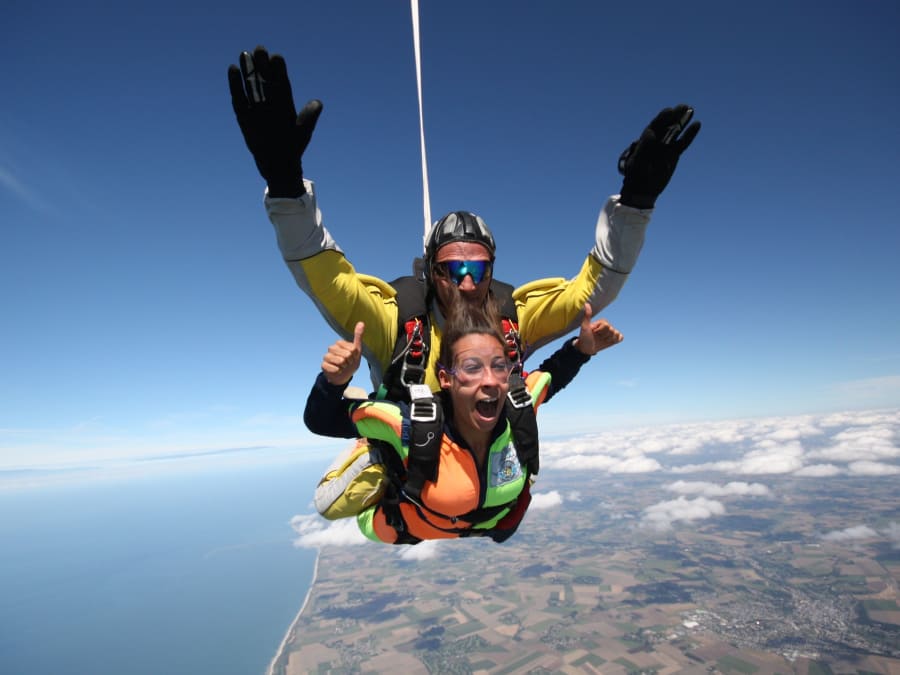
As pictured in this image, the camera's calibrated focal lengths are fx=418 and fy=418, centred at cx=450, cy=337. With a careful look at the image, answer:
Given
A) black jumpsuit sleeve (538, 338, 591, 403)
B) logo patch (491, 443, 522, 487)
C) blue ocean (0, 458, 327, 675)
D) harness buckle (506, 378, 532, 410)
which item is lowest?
blue ocean (0, 458, 327, 675)

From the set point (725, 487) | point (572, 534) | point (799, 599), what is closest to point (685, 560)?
point (799, 599)

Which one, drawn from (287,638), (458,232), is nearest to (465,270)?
(458,232)

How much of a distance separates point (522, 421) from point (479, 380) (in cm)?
32

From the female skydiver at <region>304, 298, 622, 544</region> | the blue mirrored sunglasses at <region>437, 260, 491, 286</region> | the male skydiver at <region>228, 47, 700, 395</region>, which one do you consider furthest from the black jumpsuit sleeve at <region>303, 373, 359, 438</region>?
the blue mirrored sunglasses at <region>437, 260, 491, 286</region>

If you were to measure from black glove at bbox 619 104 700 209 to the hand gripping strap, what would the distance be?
3.27 feet

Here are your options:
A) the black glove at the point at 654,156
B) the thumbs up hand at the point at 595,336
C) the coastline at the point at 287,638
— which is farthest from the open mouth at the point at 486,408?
the coastline at the point at 287,638

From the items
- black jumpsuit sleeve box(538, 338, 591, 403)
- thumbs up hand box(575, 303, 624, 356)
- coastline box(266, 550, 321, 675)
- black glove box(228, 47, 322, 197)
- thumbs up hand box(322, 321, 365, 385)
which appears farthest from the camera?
coastline box(266, 550, 321, 675)

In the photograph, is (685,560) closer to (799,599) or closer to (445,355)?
(799,599)

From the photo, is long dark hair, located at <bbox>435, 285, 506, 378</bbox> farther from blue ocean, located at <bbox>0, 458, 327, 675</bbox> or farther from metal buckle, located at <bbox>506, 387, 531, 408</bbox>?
blue ocean, located at <bbox>0, 458, 327, 675</bbox>

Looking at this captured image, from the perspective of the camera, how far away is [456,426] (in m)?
1.93

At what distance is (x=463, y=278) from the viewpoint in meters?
1.96

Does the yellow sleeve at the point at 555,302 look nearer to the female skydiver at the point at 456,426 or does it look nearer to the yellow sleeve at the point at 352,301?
the female skydiver at the point at 456,426

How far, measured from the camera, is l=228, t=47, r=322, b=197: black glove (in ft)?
4.10

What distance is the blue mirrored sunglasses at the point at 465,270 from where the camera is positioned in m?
1.95
